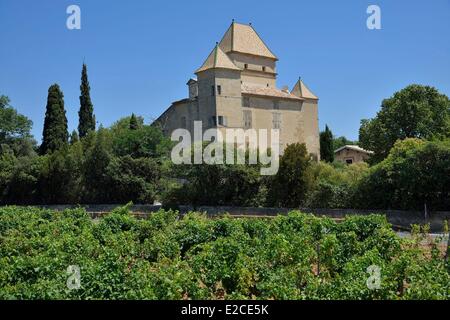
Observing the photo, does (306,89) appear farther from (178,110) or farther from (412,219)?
(412,219)

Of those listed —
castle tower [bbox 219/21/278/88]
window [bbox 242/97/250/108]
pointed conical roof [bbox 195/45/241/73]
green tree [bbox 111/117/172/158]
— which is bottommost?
green tree [bbox 111/117/172/158]

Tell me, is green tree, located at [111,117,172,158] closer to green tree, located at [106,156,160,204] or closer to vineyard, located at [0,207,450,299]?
green tree, located at [106,156,160,204]

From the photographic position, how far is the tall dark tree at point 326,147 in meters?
59.2

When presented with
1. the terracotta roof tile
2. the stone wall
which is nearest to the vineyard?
the stone wall

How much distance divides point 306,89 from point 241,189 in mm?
25704

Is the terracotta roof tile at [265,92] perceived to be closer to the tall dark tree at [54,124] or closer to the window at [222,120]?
the window at [222,120]

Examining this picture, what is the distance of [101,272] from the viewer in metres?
10.4

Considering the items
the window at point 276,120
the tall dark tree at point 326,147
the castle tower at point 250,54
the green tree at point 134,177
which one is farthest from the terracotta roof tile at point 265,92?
the green tree at point 134,177

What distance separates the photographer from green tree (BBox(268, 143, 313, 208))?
30125 mm

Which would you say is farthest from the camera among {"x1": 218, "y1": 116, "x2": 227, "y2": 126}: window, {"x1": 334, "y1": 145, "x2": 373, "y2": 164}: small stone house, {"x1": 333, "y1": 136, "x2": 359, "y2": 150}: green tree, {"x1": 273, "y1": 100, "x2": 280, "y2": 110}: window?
{"x1": 333, "y1": 136, "x2": 359, "y2": 150}: green tree

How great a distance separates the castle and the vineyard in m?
28.9

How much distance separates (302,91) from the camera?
55.0 meters
